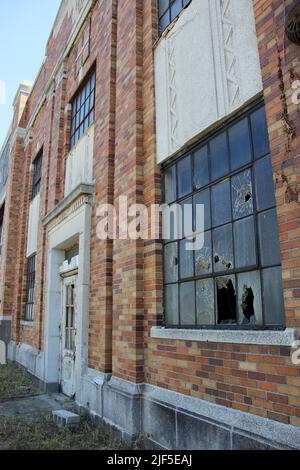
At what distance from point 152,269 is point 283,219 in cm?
198

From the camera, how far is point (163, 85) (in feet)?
15.8

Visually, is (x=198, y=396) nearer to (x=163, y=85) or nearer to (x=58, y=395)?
(x=163, y=85)

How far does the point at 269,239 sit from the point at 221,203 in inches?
29.8

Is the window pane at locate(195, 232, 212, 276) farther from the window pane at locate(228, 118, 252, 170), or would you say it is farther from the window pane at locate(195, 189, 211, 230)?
the window pane at locate(228, 118, 252, 170)

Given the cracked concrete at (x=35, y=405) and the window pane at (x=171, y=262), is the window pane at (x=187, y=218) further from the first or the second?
the cracked concrete at (x=35, y=405)

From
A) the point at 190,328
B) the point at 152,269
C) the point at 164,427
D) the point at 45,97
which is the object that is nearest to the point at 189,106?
the point at 152,269

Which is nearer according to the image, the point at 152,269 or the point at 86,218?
the point at 152,269

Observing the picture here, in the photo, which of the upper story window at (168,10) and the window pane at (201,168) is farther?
the upper story window at (168,10)

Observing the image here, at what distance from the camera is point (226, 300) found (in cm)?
349

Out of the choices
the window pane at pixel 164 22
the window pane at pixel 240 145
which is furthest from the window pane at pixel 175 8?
the window pane at pixel 240 145

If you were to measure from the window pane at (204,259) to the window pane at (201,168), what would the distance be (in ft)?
1.93

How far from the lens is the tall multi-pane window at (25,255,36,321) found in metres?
10.5

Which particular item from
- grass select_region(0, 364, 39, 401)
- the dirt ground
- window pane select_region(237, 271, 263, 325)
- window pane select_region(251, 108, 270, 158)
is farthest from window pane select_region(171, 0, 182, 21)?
grass select_region(0, 364, 39, 401)

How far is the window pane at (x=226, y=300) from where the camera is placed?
11.2 ft
